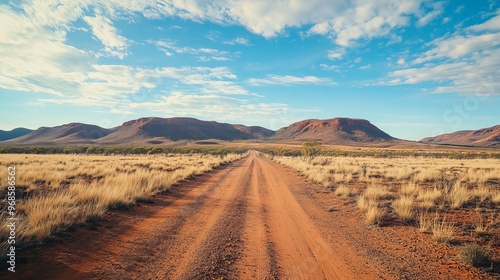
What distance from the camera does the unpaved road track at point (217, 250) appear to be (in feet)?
15.1

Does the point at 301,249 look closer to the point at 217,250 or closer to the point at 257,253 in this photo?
the point at 257,253

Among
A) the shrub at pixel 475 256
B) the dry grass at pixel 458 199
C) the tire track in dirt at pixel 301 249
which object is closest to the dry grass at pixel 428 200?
the dry grass at pixel 458 199

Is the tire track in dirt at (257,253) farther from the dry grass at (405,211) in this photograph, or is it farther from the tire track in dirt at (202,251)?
the dry grass at (405,211)

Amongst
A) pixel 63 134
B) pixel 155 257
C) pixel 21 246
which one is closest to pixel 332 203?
pixel 155 257

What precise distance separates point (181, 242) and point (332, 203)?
24.3ft

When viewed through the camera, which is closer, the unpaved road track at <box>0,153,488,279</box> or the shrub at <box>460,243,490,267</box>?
the unpaved road track at <box>0,153,488,279</box>

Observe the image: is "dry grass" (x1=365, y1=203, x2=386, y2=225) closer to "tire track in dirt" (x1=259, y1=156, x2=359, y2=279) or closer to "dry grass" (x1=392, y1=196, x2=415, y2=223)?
"dry grass" (x1=392, y1=196, x2=415, y2=223)

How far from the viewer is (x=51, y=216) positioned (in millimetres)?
6328

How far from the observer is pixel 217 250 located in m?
5.61

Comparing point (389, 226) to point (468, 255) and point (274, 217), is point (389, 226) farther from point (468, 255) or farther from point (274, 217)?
point (274, 217)

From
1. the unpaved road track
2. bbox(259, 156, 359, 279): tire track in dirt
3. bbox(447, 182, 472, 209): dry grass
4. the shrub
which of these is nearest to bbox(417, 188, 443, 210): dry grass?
bbox(447, 182, 472, 209): dry grass

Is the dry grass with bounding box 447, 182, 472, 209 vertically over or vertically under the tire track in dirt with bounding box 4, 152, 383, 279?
over

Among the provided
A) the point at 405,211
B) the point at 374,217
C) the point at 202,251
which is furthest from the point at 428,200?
the point at 202,251

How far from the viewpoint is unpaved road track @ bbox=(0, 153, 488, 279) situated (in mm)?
4594
